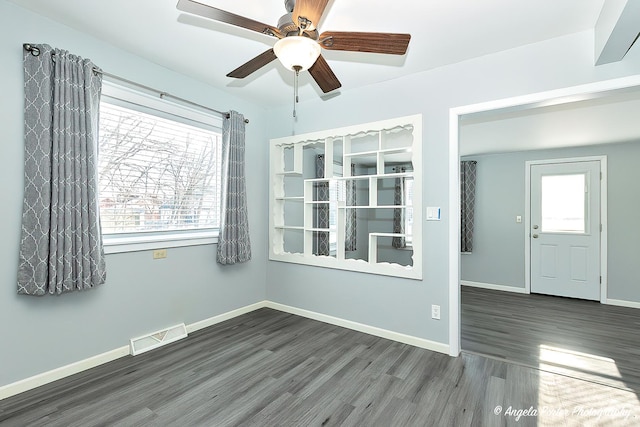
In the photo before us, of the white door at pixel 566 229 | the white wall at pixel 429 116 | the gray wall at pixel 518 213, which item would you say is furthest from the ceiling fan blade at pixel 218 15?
the white door at pixel 566 229

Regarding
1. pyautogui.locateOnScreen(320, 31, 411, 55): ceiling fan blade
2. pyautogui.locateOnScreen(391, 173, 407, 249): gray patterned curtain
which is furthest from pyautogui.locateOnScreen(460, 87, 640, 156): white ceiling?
pyautogui.locateOnScreen(391, 173, 407, 249): gray patterned curtain

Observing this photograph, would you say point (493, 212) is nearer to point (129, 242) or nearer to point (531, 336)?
point (531, 336)

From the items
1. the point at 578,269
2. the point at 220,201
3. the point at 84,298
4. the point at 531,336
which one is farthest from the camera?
the point at 578,269

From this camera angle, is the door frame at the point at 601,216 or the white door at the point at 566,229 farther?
the white door at the point at 566,229

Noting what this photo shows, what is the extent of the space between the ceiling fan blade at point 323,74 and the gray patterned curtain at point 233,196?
5.00 feet

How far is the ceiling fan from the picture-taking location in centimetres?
152

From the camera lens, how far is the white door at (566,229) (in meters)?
4.80

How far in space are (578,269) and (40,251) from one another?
641 cm

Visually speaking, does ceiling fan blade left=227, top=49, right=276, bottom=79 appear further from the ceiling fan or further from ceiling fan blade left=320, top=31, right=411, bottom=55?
ceiling fan blade left=320, top=31, right=411, bottom=55

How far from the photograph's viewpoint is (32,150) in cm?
214

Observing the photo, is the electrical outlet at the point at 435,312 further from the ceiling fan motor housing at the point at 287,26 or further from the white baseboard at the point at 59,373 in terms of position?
the white baseboard at the point at 59,373

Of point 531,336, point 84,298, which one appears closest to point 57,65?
point 84,298

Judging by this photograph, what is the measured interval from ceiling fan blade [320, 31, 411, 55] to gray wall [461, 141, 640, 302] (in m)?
4.49

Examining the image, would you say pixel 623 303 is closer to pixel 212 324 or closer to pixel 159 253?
pixel 212 324
